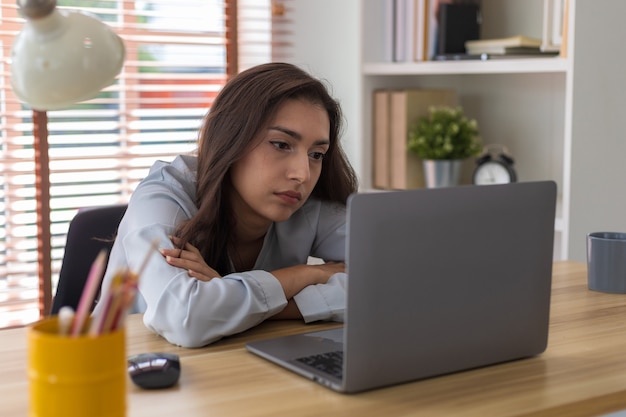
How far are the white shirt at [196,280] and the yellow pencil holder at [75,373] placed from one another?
0.55 metres

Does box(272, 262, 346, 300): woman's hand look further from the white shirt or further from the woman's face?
the woman's face

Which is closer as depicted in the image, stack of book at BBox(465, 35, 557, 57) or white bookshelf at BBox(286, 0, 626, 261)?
white bookshelf at BBox(286, 0, 626, 261)

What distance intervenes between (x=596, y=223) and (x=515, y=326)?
145 centimetres

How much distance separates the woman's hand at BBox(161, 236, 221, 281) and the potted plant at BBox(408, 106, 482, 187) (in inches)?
63.3

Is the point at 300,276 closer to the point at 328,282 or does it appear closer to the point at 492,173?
the point at 328,282

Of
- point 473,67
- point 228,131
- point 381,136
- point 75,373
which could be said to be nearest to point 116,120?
point 381,136

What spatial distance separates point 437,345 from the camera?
4.16ft

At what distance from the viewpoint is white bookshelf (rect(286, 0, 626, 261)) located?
261 cm

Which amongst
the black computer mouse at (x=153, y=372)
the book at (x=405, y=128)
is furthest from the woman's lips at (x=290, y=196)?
the book at (x=405, y=128)

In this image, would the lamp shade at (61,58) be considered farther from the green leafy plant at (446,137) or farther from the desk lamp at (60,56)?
the green leafy plant at (446,137)

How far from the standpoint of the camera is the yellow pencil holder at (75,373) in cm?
86

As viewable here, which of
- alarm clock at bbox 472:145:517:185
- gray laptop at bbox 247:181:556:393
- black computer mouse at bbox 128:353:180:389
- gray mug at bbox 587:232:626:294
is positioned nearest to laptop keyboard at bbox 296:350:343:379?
gray laptop at bbox 247:181:556:393

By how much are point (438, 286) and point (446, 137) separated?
6.24 ft

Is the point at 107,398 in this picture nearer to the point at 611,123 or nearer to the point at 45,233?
the point at 611,123
